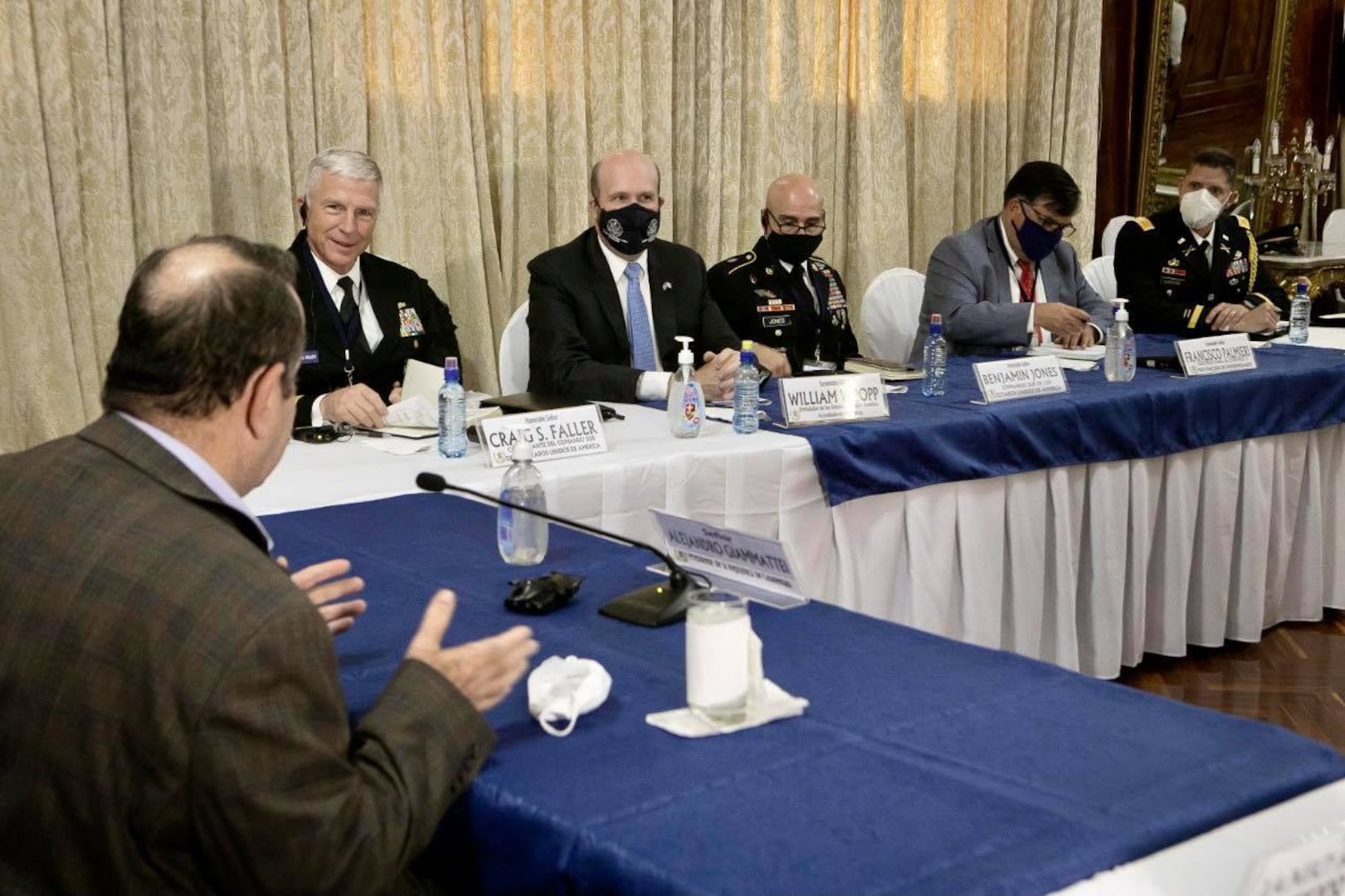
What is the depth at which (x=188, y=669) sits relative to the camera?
3.94 feet

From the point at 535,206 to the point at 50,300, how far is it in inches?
67.1

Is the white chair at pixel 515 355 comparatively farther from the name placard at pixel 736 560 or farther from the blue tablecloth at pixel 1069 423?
the name placard at pixel 736 560

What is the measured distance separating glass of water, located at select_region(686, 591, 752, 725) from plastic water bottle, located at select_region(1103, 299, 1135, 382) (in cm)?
263

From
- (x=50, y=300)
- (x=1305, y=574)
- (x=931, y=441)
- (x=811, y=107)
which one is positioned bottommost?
(x=1305, y=574)

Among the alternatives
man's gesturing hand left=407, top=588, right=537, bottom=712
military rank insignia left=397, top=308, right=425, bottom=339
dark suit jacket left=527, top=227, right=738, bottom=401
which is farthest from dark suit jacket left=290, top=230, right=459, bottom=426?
man's gesturing hand left=407, top=588, right=537, bottom=712

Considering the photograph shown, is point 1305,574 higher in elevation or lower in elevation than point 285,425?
lower

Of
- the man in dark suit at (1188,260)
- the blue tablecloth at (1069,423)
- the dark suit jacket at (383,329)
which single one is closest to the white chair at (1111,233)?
the man in dark suit at (1188,260)

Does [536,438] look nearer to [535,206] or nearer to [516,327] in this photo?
[516,327]

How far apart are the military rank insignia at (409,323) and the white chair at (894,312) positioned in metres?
1.78

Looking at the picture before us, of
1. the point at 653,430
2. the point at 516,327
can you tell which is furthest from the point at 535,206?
the point at 653,430

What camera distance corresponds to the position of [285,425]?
4.83ft

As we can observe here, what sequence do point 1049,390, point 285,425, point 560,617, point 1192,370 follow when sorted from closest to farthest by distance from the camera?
point 285,425 < point 560,617 < point 1049,390 < point 1192,370

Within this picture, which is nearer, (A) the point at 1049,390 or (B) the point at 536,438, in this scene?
(B) the point at 536,438

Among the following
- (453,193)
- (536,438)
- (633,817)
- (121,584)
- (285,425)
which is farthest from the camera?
(453,193)
